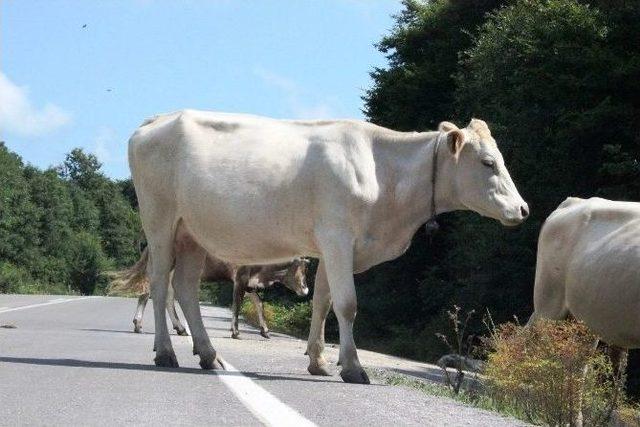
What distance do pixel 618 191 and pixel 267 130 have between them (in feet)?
45.3

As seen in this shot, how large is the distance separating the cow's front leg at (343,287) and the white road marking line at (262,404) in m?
0.88

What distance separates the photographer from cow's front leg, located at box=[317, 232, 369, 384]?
454 inches

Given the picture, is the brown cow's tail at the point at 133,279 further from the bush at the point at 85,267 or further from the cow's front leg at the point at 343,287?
the bush at the point at 85,267

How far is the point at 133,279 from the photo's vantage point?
2289 cm

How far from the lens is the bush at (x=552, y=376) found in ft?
32.3

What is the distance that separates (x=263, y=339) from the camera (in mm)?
23078

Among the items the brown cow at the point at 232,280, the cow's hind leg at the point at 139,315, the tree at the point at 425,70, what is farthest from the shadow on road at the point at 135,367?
the tree at the point at 425,70

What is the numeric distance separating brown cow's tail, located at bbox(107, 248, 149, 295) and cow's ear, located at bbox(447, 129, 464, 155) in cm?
1102

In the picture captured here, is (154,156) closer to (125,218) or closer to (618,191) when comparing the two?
(618,191)

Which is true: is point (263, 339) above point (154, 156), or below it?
below

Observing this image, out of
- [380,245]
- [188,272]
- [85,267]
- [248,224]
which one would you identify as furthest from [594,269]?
[85,267]

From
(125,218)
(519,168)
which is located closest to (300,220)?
A: (519,168)

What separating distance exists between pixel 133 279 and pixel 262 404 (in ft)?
46.5

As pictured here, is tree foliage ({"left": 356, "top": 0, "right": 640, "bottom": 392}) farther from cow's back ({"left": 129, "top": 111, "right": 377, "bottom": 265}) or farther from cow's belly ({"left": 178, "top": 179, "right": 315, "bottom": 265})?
cow's belly ({"left": 178, "top": 179, "right": 315, "bottom": 265})
